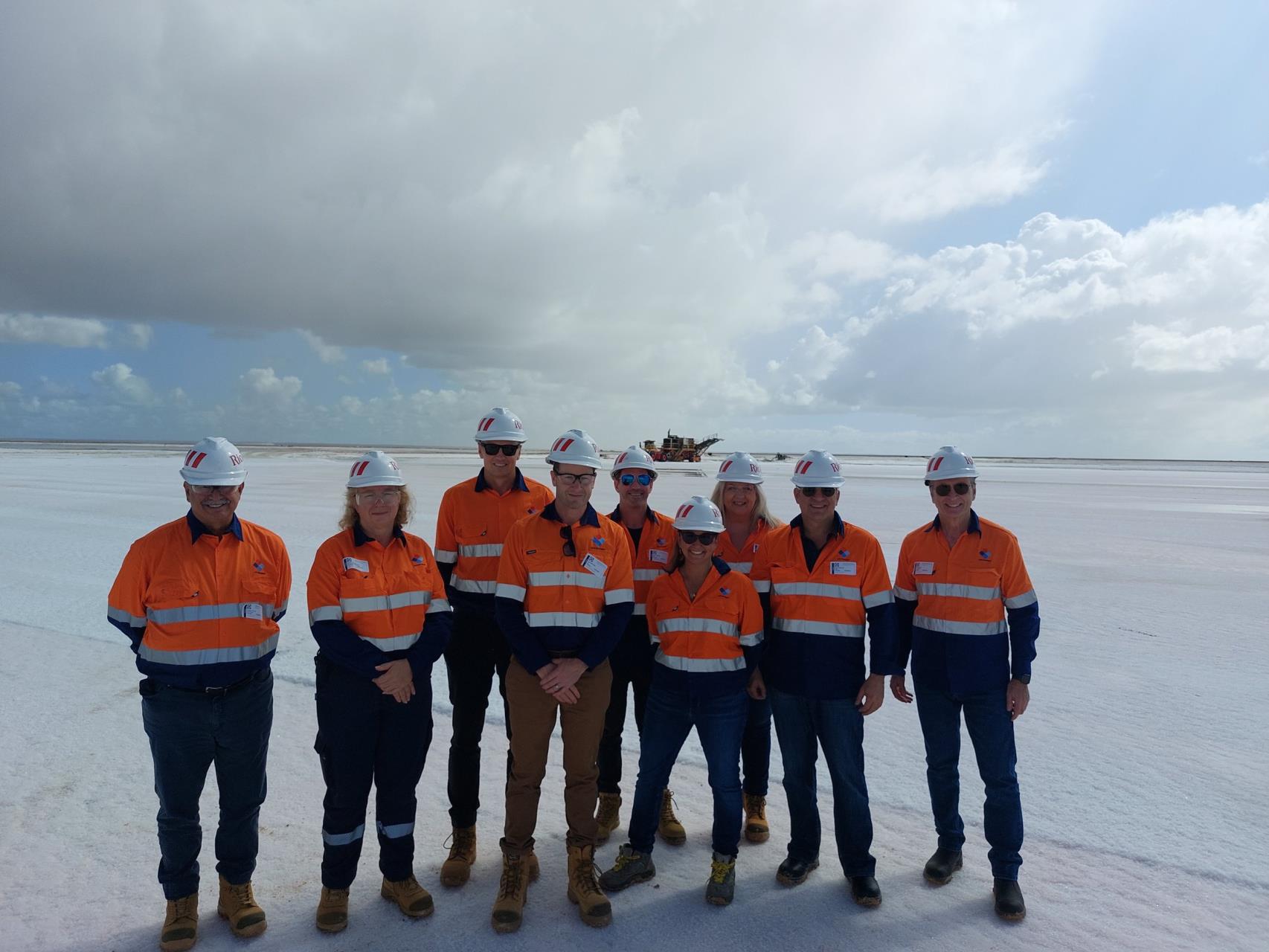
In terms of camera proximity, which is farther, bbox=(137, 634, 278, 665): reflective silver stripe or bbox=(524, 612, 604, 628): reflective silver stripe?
bbox=(524, 612, 604, 628): reflective silver stripe

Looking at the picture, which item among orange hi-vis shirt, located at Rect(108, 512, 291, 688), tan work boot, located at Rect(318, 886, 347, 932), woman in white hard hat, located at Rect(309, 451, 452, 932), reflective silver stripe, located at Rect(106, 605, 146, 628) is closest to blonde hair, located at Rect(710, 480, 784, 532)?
woman in white hard hat, located at Rect(309, 451, 452, 932)

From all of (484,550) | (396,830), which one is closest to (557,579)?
(484,550)

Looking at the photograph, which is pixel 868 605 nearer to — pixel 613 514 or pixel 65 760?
pixel 613 514

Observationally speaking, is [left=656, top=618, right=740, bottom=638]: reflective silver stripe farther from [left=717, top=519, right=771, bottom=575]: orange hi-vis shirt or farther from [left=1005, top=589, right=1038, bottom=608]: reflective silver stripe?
[left=1005, top=589, right=1038, bottom=608]: reflective silver stripe

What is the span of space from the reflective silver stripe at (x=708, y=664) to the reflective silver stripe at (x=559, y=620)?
1.64 feet

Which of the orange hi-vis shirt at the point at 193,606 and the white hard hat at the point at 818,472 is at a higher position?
the white hard hat at the point at 818,472

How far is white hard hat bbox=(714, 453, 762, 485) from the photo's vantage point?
13.6 ft

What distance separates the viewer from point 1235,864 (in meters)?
3.83

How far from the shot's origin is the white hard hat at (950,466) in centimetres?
379

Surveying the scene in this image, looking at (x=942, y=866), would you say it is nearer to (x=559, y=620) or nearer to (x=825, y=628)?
(x=825, y=628)

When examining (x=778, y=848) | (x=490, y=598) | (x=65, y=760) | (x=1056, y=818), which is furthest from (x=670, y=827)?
(x=65, y=760)

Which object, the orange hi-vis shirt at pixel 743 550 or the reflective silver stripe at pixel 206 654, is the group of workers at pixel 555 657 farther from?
the orange hi-vis shirt at pixel 743 550

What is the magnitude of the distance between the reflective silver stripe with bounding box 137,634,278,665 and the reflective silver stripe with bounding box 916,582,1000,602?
3.14 m

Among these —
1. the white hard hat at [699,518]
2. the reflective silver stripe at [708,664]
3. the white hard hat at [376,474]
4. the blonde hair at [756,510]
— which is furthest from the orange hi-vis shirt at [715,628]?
the white hard hat at [376,474]
